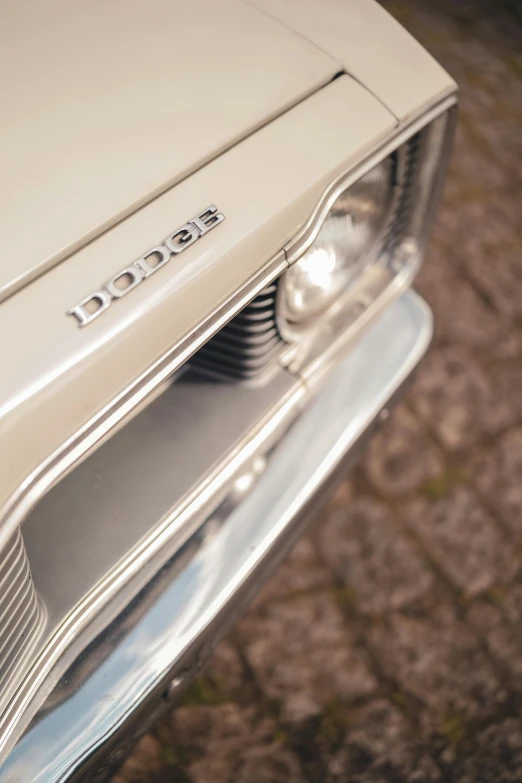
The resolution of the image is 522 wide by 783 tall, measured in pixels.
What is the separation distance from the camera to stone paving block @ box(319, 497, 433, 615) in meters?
1.57

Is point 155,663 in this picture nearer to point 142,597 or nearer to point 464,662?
point 142,597

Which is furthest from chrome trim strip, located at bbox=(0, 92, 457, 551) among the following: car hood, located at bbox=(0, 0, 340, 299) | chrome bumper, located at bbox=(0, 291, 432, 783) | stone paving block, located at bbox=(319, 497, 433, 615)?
stone paving block, located at bbox=(319, 497, 433, 615)

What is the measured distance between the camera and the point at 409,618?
1.55m

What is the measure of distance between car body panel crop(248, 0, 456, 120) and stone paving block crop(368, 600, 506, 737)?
3.82 ft

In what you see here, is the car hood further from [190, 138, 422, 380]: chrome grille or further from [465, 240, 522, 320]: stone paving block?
[465, 240, 522, 320]: stone paving block

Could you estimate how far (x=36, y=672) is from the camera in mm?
754

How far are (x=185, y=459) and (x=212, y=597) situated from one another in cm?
20

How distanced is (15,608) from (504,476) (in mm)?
1451

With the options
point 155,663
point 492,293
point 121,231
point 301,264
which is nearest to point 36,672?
point 155,663

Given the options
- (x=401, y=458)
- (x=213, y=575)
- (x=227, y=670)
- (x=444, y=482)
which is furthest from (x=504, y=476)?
(x=213, y=575)

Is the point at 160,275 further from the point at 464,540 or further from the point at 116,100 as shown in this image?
the point at 464,540

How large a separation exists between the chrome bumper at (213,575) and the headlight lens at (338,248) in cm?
15

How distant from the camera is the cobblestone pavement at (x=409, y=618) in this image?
137 centimetres

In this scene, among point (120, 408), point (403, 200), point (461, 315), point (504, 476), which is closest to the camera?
point (120, 408)
